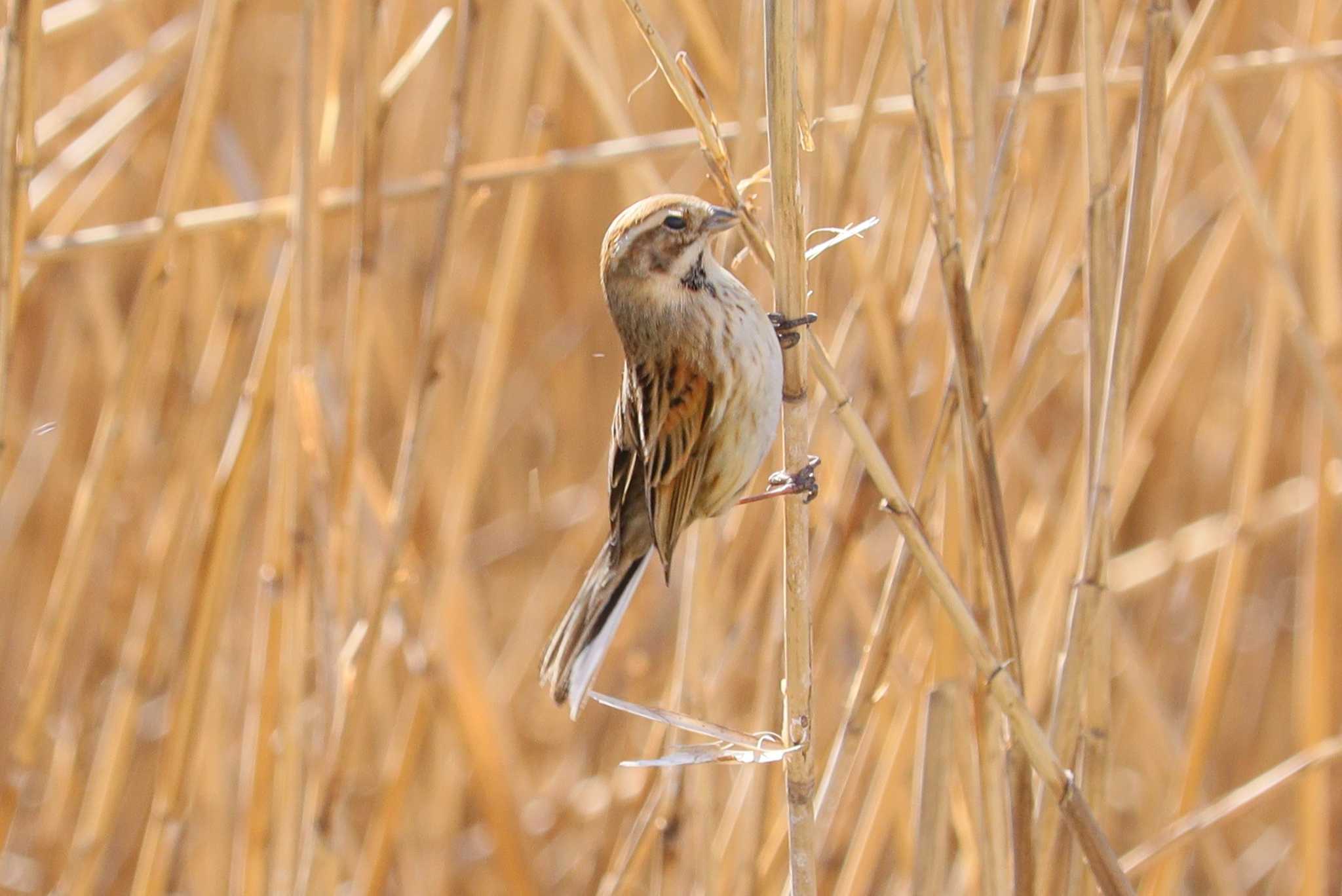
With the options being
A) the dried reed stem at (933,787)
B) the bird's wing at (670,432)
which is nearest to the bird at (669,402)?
the bird's wing at (670,432)

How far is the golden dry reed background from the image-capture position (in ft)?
5.79

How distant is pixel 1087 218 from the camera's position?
1.61m

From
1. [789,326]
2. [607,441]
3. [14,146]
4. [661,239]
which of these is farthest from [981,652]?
[607,441]

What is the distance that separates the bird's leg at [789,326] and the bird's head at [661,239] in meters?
0.17

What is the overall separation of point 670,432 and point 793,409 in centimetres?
43

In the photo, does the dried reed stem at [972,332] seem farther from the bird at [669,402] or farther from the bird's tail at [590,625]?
the bird's tail at [590,625]

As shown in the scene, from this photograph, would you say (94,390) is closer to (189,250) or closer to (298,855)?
(189,250)

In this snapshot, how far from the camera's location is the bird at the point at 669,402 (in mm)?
1785

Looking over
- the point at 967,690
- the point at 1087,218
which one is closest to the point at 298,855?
the point at 967,690

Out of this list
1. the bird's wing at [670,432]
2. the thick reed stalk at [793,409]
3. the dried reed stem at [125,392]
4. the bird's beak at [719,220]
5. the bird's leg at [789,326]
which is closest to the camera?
the thick reed stalk at [793,409]

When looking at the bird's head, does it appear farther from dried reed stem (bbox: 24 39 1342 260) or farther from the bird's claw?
dried reed stem (bbox: 24 39 1342 260)

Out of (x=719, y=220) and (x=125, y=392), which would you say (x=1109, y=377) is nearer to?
(x=719, y=220)

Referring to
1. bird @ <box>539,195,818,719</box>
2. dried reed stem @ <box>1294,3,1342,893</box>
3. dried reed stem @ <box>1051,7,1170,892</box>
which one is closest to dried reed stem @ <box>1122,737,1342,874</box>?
dried reed stem @ <box>1294,3,1342,893</box>

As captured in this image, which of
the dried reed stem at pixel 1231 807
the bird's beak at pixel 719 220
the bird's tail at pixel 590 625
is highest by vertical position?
the bird's beak at pixel 719 220
